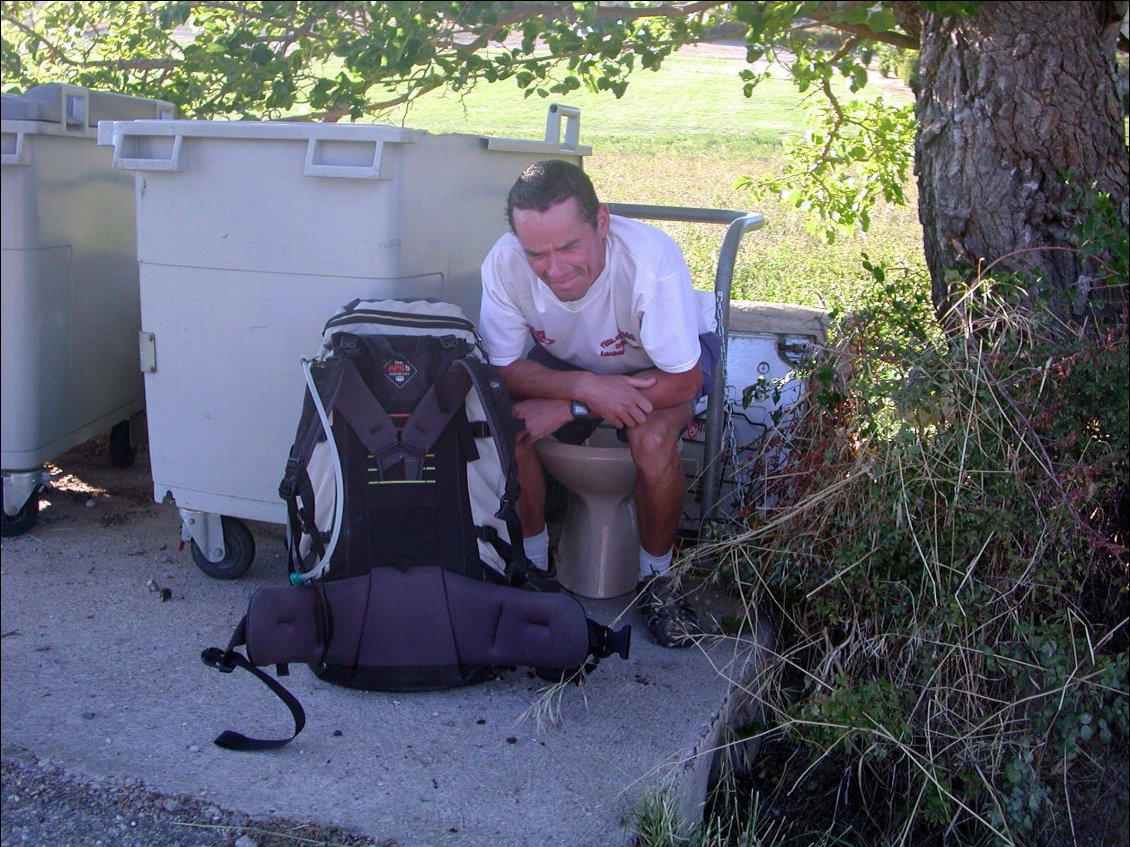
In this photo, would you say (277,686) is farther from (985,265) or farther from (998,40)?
(998,40)

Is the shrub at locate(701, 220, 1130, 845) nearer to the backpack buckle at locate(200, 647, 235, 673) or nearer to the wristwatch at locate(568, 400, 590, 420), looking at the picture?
the wristwatch at locate(568, 400, 590, 420)

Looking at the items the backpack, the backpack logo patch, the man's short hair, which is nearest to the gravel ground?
the backpack

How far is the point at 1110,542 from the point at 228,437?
2464mm

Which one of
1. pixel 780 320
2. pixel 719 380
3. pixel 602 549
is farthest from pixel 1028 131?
pixel 602 549

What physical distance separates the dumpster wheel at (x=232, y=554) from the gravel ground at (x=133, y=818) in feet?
3.60

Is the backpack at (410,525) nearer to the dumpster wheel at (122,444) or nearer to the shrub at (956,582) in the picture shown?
the shrub at (956,582)

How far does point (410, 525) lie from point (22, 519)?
98cm

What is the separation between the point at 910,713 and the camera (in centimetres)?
284

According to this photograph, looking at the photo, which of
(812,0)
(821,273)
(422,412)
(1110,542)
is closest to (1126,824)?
(1110,542)

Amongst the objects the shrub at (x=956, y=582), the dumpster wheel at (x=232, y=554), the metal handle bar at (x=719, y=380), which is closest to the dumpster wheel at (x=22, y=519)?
the dumpster wheel at (x=232, y=554)

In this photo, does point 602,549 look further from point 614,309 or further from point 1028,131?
point 1028,131

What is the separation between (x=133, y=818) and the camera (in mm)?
2172

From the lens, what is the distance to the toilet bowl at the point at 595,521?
10.6 feet

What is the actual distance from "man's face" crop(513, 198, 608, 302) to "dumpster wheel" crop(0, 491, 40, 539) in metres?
1.40
